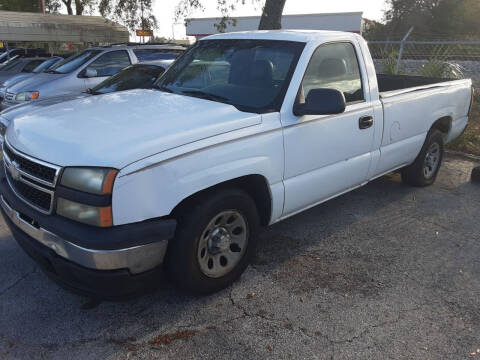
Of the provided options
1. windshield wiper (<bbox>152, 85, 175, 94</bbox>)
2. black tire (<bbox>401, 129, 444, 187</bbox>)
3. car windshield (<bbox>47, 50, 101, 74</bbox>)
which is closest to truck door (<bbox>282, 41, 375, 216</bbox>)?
windshield wiper (<bbox>152, 85, 175, 94</bbox>)

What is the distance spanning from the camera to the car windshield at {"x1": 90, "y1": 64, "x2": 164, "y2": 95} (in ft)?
22.5

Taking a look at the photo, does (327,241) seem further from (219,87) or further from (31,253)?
(31,253)

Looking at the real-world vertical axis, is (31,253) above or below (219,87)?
below

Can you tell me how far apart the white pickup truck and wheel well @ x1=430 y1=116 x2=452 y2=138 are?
1179 mm

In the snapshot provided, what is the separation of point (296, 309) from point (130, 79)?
5176 mm

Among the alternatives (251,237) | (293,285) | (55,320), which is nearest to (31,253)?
(55,320)

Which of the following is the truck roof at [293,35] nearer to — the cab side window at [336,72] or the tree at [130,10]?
the cab side window at [336,72]

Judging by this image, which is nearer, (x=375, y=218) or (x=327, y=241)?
(x=327, y=241)

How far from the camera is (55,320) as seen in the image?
2.98m

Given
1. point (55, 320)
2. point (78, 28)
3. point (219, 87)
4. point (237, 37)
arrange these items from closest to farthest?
point (55, 320) → point (219, 87) → point (237, 37) → point (78, 28)

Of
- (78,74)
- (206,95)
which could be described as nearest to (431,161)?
(206,95)

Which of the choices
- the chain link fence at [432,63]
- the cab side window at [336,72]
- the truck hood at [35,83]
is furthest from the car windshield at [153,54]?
the cab side window at [336,72]

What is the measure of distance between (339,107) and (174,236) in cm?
158

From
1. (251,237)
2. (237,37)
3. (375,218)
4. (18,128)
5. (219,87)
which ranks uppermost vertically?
(237,37)
